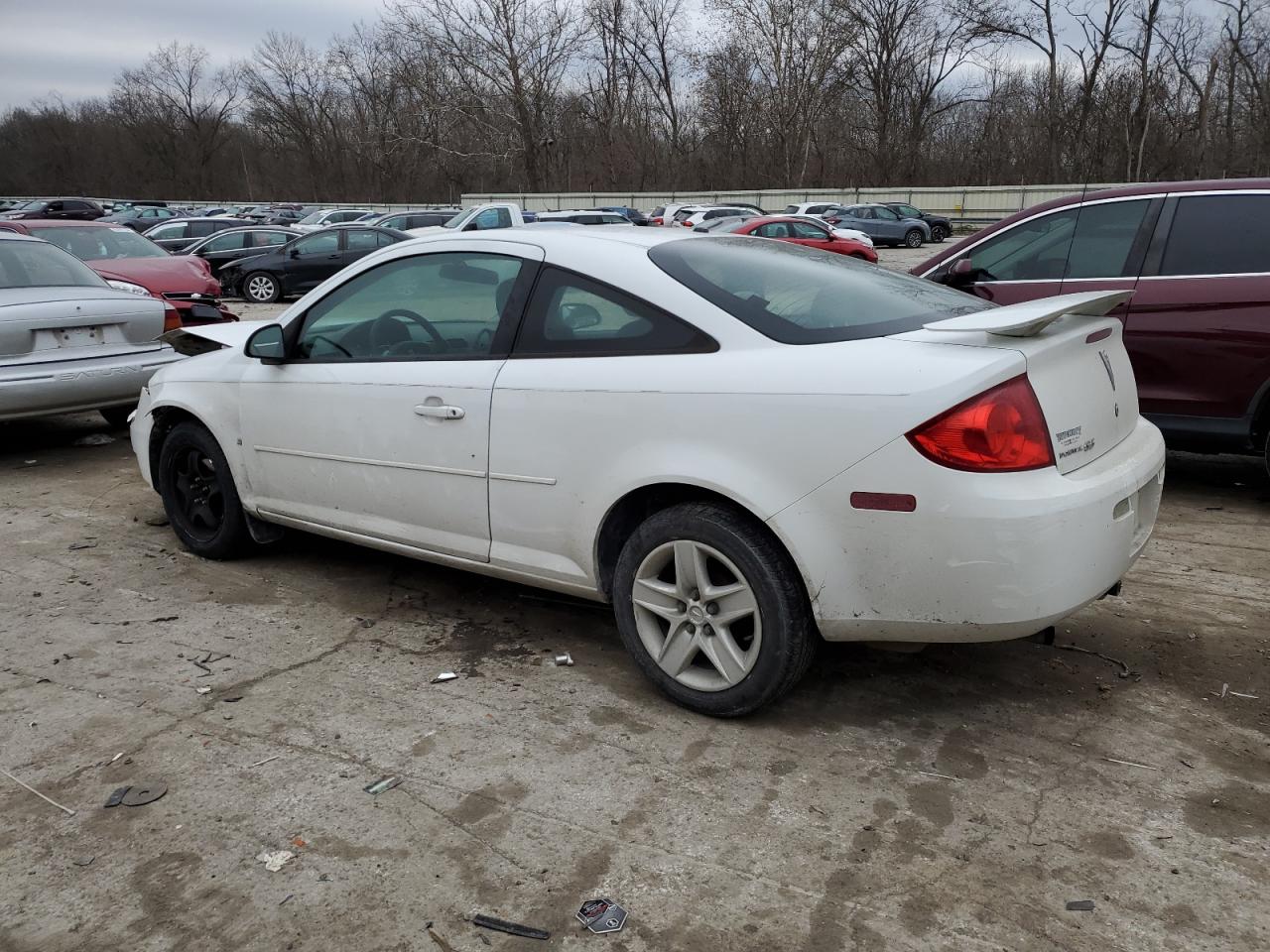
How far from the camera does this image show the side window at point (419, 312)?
3.69 metres

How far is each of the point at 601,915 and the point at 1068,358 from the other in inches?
80.8

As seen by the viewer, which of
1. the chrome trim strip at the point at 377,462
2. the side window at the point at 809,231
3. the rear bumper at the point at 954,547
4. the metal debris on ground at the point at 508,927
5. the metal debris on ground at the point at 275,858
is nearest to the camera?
the metal debris on ground at the point at 508,927

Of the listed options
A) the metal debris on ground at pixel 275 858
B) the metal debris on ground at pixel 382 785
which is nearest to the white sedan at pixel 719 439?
the metal debris on ground at pixel 382 785

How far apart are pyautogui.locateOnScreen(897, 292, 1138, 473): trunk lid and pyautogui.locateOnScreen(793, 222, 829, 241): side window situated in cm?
2252

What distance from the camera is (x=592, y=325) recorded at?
3.39m

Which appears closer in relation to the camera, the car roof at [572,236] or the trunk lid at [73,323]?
the car roof at [572,236]

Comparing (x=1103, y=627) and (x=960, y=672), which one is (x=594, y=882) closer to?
(x=960, y=672)

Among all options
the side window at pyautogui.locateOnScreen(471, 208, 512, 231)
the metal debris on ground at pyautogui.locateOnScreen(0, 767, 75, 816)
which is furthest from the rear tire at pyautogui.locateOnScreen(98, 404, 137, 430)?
the side window at pyautogui.locateOnScreen(471, 208, 512, 231)

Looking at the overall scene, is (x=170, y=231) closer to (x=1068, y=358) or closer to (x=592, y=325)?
(x=592, y=325)

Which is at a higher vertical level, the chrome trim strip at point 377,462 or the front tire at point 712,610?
the chrome trim strip at point 377,462

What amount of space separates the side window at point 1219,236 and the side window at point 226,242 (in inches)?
813

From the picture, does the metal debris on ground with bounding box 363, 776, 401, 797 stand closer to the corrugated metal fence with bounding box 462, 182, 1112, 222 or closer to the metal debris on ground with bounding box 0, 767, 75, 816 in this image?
the metal debris on ground with bounding box 0, 767, 75, 816

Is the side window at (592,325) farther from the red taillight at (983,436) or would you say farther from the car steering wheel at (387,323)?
the red taillight at (983,436)

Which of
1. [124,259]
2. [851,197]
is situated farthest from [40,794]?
[851,197]
